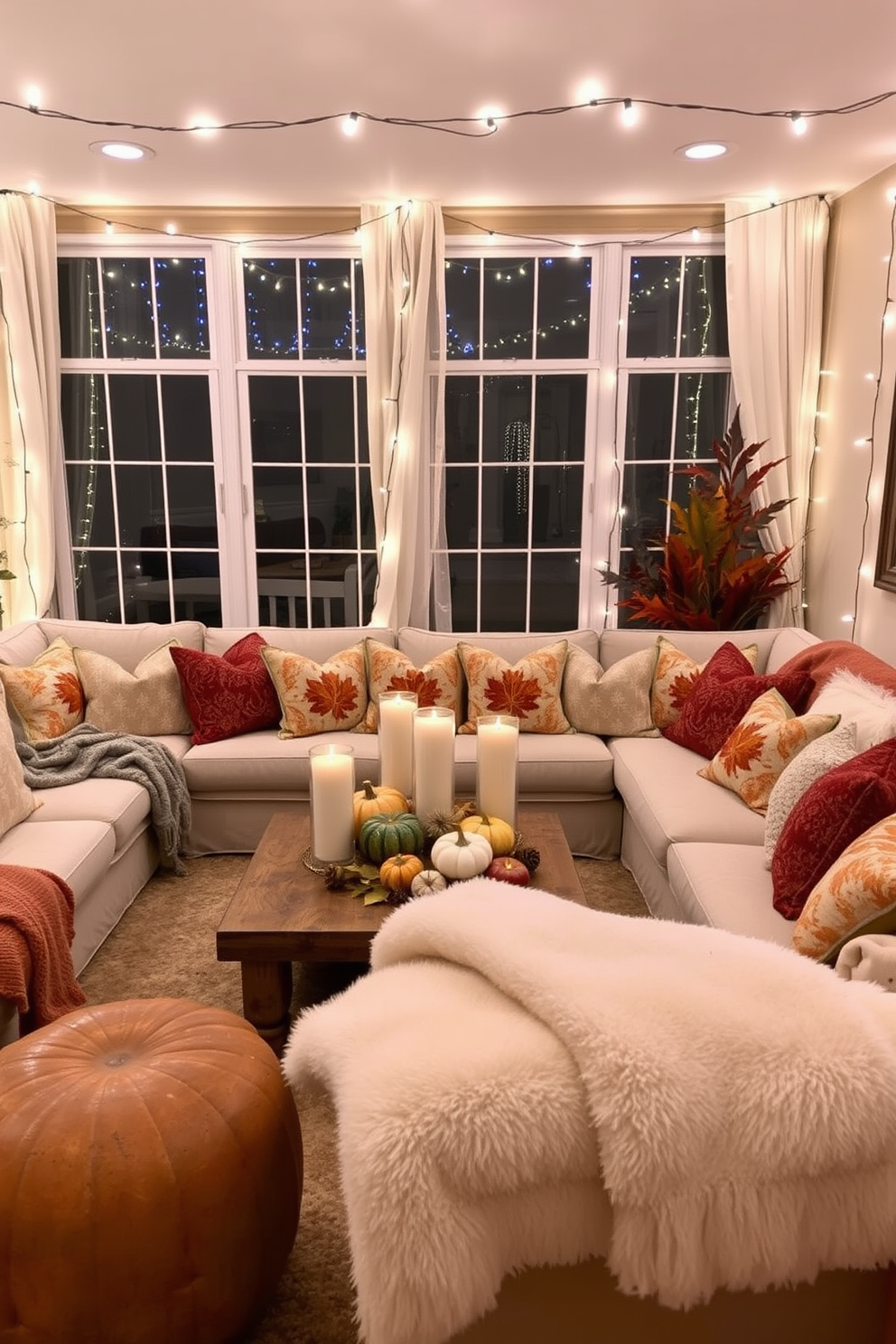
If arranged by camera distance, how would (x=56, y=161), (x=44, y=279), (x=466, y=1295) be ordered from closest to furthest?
(x=466, y=1295) < (x=56, y=161) < (x=44, y=279)

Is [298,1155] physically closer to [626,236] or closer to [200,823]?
[200,823]

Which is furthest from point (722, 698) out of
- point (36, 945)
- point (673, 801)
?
point (36, 945)

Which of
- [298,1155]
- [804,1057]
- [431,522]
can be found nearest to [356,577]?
[431,522]

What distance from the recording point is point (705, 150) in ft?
11.7

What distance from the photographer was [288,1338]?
154cm

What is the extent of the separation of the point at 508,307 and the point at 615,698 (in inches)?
86.4

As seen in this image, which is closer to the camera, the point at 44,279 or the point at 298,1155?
the point at 298,1155

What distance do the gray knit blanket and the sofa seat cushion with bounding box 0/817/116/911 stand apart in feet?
1.14

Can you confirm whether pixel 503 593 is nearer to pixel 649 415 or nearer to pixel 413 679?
pixel 649 415

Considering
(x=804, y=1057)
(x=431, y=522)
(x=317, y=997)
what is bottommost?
(x=317, y=997)

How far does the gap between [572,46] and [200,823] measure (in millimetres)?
2780

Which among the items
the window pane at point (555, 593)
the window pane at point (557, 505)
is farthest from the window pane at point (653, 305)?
the window pane at point (555, 593)

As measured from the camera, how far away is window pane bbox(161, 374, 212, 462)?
468cm

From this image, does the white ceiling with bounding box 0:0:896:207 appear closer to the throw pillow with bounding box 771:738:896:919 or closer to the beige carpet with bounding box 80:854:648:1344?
the throw pillow with bounding box 771:738:896:919
